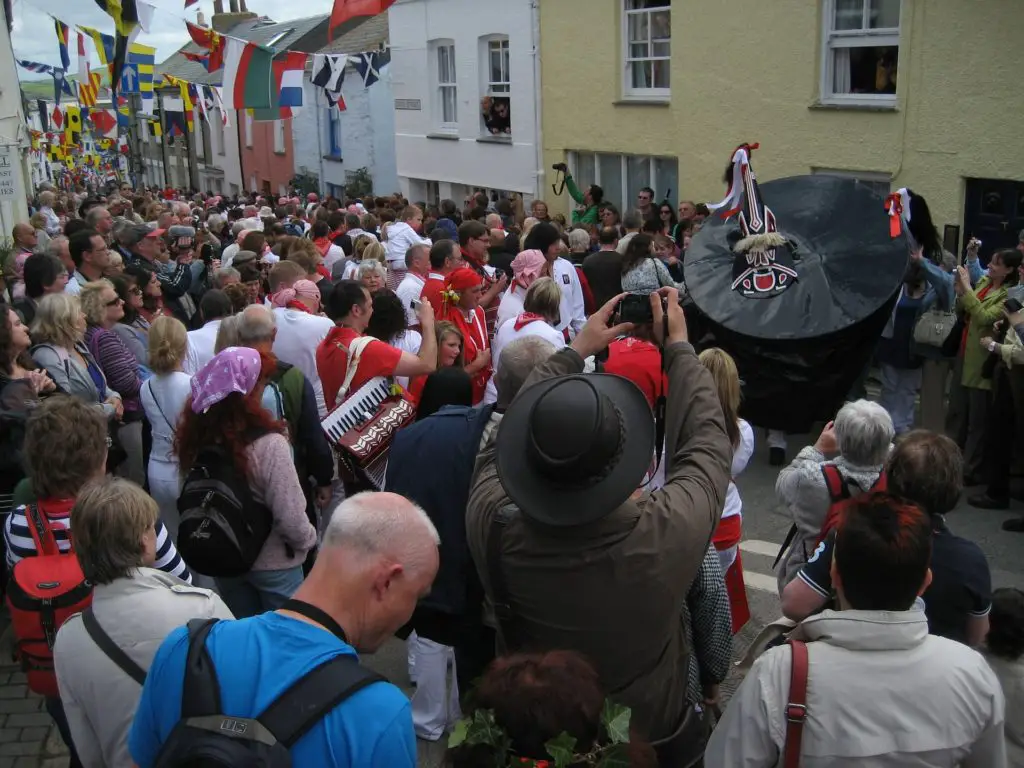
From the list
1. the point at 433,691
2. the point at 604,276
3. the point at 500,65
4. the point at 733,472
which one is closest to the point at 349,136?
the point at 500,65

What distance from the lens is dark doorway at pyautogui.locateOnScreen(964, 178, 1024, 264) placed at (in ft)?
35.5

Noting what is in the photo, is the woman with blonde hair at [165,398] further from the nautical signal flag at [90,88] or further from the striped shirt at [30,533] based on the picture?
the nautical signal flag at [90,88]

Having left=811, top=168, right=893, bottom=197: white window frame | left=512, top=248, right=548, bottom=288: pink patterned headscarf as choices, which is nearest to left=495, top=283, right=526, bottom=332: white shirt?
left=512, top=248, right=548, bottom=288: pink patterned headscarf

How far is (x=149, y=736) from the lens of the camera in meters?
2.14

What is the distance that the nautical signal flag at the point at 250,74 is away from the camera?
52.2 feet

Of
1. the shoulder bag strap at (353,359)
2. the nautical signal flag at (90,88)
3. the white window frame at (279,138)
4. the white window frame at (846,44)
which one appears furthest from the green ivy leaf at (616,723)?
the white window frame at (279,138)

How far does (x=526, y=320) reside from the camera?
5.99m

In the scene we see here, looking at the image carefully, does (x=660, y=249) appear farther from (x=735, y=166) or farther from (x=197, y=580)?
(x=197, y=580)

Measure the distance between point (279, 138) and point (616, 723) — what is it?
32.8m

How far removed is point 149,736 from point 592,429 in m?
1.17

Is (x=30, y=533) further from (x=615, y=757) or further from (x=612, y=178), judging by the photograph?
(x=612, y=178)

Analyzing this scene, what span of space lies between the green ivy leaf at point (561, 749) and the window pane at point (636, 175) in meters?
14.8

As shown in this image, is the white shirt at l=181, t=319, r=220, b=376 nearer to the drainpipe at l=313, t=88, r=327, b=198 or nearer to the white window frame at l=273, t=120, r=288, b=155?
the drainpipe at l=313, t=88, r=327, b=198

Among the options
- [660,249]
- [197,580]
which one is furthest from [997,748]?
[660,249]
